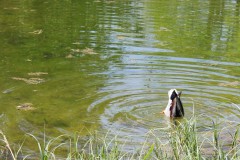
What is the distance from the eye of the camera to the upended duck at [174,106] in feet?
28.1

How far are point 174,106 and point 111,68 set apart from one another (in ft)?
10.8

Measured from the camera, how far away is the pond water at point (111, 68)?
8.50m

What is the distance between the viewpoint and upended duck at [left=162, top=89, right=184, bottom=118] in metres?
8.56

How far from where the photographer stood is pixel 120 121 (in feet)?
27.4

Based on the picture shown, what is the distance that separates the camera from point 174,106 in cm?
853

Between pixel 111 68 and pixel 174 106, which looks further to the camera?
pixel 111 68

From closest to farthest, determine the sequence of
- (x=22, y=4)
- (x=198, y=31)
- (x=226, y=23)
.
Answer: (x=198, y=31), (x=226, y=23), (x=22, y=4)

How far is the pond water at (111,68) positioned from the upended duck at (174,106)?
293 mm

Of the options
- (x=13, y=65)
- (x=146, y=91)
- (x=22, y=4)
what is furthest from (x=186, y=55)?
(x=22, y=4)

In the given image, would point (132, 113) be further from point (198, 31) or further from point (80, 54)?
point (198, 31)

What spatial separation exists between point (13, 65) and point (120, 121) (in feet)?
12.8

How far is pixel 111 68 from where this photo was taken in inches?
456

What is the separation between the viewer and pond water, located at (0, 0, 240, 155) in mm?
8497

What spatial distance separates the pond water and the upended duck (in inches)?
11.5
